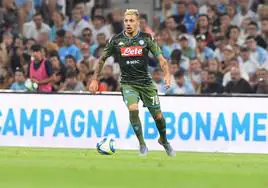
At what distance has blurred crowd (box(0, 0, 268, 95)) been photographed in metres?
18.8

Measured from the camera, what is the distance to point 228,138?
56.1 feet

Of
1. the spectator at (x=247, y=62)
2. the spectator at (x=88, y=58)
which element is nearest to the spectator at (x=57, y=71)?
the spectator at (x=88, y=58)

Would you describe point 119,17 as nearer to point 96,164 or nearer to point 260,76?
point 260,76

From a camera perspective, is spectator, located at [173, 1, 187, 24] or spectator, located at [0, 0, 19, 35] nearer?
spectator, located at [173, 1, 187, 24]

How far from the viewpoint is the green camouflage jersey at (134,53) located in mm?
13641

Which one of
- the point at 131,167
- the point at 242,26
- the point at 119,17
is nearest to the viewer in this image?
the point at 131,167

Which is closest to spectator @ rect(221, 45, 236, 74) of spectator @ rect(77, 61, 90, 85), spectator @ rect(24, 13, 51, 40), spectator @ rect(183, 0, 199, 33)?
spectator @ rect(183, 0, 199, 33)

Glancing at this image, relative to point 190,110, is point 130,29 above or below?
above

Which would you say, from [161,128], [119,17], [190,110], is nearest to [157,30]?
[119,17]

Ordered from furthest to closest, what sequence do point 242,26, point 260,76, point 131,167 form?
point 242,26
point 260,76
point 131,167

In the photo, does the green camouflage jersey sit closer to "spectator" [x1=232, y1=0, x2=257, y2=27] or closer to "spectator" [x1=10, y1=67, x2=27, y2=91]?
"spectator" [x1=10, y1=67, x2=27, y2=91]

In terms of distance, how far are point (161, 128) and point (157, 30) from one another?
7185 millimetres

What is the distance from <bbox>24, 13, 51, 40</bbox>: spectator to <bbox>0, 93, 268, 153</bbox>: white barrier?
3911mm

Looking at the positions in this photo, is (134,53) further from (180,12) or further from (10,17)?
(10,17)
